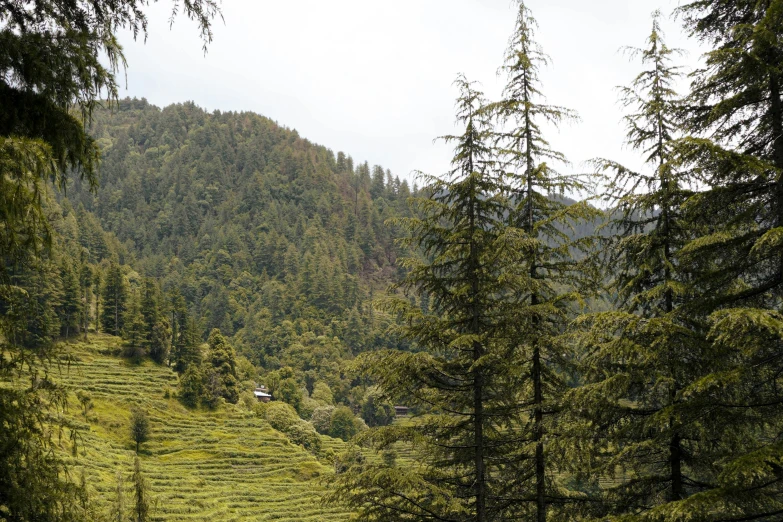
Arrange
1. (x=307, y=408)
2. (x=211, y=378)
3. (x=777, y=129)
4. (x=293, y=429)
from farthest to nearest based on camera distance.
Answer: (x=307, y=408)
(x=211, y=378)
(x=293, y=429)
(x=777, y=129)

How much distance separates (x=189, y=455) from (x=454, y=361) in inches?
1996

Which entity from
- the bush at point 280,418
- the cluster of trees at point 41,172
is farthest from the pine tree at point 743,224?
the bush at point 280,418

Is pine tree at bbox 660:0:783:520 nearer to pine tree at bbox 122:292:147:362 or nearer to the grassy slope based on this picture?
the grassy slope

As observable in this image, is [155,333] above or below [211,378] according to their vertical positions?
above

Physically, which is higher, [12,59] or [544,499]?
[12,59]

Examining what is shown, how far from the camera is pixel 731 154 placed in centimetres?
668

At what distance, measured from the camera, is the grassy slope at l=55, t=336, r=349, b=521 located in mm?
43688

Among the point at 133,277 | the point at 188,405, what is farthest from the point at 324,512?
the point at 133,277

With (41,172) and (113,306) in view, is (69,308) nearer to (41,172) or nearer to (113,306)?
(113,306)

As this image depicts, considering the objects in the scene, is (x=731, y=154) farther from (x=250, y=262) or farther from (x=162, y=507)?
(x=250, y=262)

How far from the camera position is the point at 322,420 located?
90000 millimetres

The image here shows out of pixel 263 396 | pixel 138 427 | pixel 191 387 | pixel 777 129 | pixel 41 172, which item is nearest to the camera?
pixel 41 172

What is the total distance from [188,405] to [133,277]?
78584mm

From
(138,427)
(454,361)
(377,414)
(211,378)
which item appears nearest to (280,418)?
(211,378)
